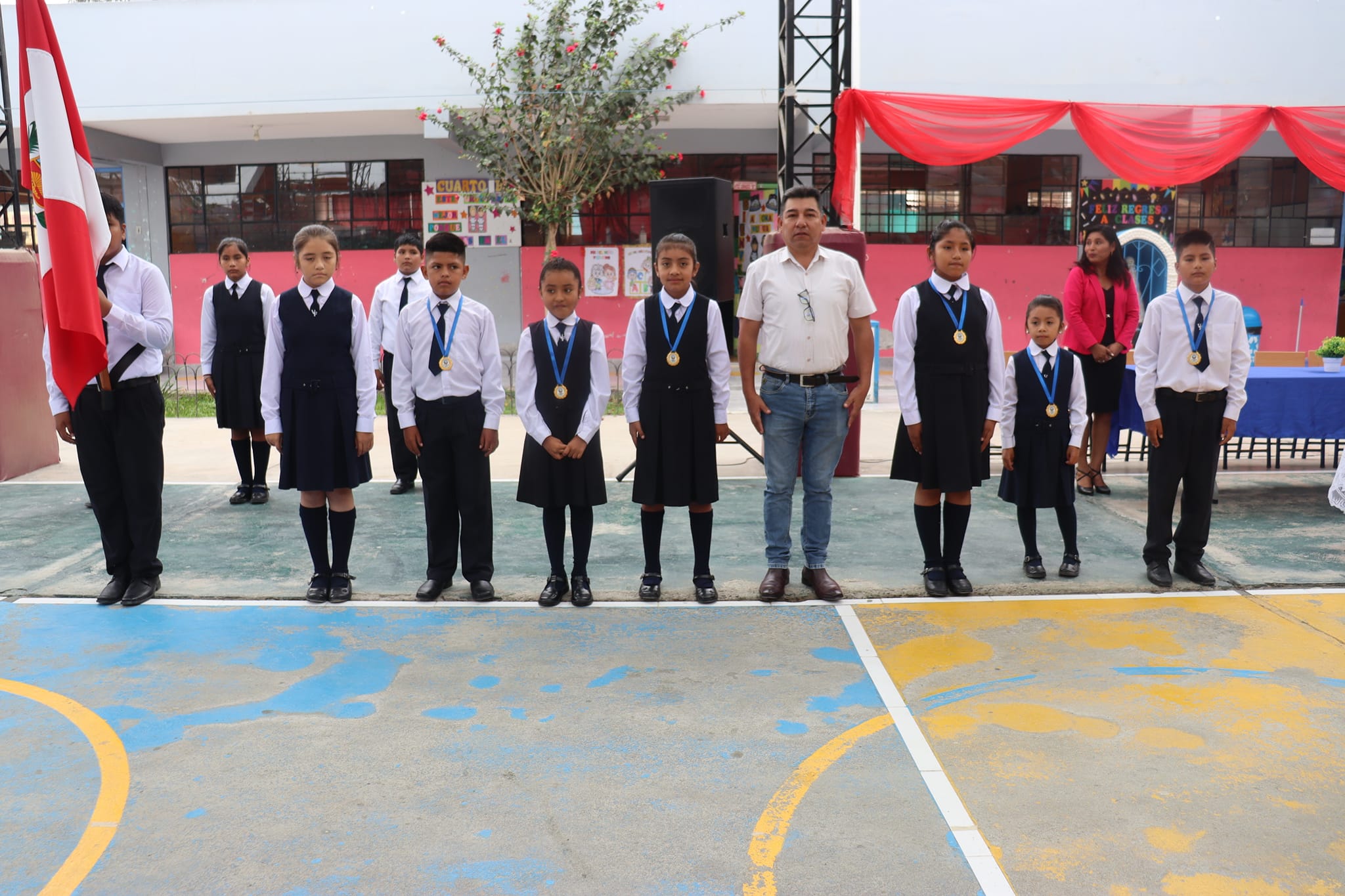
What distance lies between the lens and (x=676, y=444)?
4719 millimetres

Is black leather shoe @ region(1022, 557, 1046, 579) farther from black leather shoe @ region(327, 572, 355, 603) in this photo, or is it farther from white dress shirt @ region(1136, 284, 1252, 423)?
black leather shoe @ region(327, 572, 355, 603)

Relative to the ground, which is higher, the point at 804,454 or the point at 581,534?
the point at 804,454

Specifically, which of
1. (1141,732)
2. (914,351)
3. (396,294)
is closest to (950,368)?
(914,351)

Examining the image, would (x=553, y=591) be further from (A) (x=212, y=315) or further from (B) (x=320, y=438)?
(A) (x=212, y=315)

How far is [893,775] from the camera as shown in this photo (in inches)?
123

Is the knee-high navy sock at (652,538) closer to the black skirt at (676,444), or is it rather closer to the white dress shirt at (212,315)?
the black skirt at (676,444)

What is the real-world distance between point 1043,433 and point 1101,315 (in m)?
2.00

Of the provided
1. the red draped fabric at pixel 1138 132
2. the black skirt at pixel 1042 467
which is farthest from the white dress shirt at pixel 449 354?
the red draped fabric at pixel 1138 132

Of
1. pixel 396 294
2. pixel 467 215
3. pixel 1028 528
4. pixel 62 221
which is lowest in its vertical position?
pixel 1028 528

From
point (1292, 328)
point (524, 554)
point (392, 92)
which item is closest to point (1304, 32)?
point (1292, 328)

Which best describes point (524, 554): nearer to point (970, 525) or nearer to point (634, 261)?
point (970, 525)

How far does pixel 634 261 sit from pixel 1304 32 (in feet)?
29.2

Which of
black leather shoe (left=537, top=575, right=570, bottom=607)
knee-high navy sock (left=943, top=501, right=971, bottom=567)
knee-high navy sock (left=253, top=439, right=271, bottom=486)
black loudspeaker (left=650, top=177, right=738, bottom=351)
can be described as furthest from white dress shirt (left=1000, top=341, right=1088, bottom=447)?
knee-high navy sock (left=253, top=439, right=271, bottom=486)

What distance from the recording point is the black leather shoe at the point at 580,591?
15.8ft
